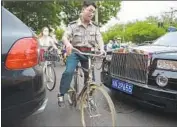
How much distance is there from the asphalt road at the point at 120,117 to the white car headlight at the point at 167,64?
2.47 ft

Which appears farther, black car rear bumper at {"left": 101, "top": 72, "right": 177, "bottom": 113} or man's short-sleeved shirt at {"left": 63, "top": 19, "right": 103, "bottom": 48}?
man's short-sleeved shirt at {"left": 63, "top": 19, "right": 103, "bottom": 48}

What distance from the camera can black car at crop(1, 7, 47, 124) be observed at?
2990 millimetres

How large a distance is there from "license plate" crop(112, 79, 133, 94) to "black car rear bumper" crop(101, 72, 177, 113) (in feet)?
0.31

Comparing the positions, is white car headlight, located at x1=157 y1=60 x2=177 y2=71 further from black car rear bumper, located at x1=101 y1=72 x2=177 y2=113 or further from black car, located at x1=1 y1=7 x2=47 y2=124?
black car, located at x1=1 y1=7 x2=47 y2=124

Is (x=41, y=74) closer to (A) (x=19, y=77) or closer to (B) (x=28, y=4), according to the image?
(A) (x=19, y=77)

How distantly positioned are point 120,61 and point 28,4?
20.1 metres

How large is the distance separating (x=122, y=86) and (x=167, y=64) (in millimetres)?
852

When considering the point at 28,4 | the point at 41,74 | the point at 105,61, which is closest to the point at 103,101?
the point at 41,74

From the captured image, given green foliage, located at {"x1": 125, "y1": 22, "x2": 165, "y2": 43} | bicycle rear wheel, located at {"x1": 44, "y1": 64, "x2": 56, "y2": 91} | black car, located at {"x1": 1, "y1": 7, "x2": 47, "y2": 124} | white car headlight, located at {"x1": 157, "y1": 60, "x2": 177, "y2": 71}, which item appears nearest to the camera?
black car, located at {"x1": 1, "y1": 7, "x2": 47, "y2": 124}

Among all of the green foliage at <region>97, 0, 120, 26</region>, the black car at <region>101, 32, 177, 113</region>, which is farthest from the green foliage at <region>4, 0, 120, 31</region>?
→ the black car at <region>101, 32, 177, 113</region>

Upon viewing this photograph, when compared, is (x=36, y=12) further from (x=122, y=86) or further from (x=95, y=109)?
(x=95, y=109)

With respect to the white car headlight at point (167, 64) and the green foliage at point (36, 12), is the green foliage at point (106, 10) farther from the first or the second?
the white car headlight at point (167, 64)

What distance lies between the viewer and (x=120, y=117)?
466 centimetres

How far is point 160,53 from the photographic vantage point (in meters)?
4.59
